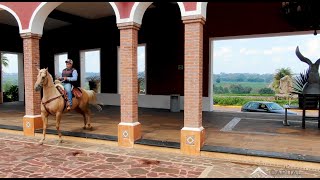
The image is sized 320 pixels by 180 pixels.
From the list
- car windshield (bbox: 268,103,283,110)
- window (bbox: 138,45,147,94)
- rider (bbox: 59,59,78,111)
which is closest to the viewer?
rider (bbox: 59,59,78,111)

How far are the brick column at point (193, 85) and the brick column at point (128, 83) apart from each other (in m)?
1.27

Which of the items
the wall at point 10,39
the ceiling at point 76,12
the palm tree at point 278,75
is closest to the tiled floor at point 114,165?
the ceiling at point 76,12

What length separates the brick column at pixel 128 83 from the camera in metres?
6.05

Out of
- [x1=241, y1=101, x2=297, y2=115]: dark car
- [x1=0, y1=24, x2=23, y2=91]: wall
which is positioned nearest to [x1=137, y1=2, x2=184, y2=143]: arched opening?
[x1=0, y1=24, x2=23, y2=91]: wall

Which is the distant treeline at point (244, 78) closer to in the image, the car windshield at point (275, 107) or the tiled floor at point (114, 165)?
the car windshield at point (275, 107)

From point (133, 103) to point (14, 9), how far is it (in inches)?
181

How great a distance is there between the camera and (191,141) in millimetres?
5520

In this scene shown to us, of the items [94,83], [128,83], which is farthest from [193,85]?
[94,83]

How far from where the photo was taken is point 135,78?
20.4ft

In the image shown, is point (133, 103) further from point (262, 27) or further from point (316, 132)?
point (262, 27)

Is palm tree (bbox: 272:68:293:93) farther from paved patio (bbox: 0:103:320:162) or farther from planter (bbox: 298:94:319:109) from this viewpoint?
planter (bbox: 298:94:319:109)

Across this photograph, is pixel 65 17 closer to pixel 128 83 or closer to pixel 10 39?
pixel 10 39

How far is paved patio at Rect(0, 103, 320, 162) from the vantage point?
17.2 ft

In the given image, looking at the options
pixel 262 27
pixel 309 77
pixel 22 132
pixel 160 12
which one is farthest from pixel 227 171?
pixel 160 12
